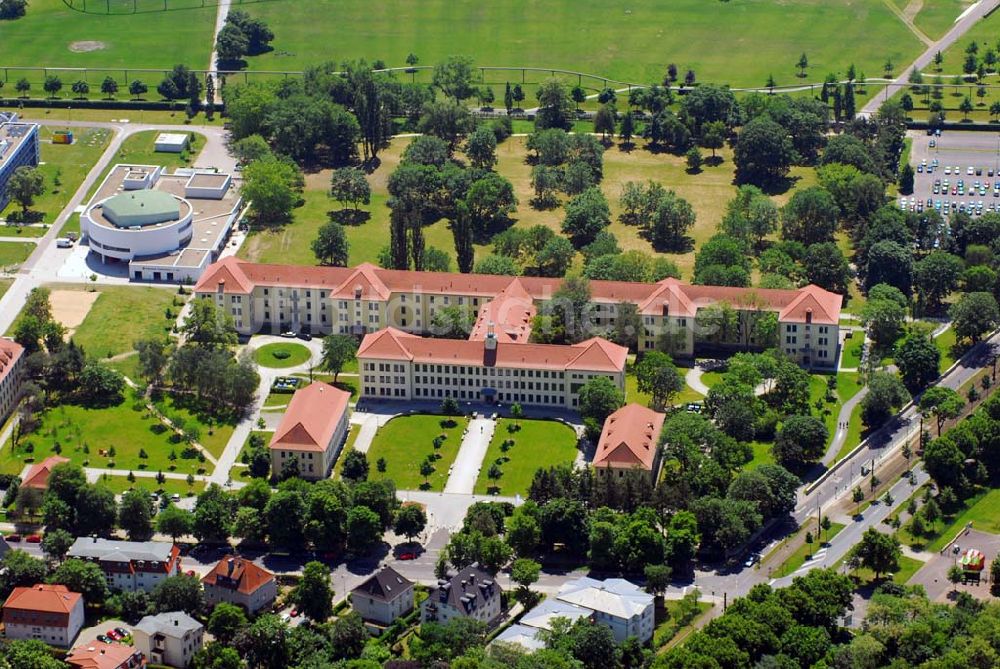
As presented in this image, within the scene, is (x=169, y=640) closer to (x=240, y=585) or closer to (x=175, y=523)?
(x=240, y=585)

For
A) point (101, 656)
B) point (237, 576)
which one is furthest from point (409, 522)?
point (101, 656)

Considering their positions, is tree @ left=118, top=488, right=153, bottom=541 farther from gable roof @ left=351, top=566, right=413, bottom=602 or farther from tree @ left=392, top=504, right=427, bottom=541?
tree @ left=392, top=504, right=427, bottom=541

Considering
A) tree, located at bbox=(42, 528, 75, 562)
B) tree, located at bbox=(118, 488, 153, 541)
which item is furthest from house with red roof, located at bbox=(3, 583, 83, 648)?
tree, located at bbox=(118, 488, 153, 541)

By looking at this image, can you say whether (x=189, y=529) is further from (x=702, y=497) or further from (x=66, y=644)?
(x=702, y=497)

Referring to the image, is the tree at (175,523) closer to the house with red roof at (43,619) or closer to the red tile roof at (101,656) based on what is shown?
the house with red roof at (43,619)

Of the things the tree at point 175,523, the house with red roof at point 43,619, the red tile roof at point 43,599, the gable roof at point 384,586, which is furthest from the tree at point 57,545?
the gable roof at point 384,586

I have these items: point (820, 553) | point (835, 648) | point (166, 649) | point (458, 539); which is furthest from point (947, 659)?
point (166, 649)
